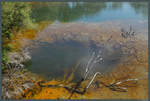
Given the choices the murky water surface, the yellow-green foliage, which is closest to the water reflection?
the murky water surface

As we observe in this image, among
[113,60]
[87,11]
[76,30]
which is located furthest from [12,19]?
[113,60]

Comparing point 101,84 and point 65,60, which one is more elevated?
point 65,60

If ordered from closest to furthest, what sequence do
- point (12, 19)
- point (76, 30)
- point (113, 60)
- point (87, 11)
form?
point (113, 60) → point (12, 19) → point (87, 11) → point (76, 30)

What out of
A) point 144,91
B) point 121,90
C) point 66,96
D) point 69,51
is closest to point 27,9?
point 69,51

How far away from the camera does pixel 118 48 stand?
17.6ft

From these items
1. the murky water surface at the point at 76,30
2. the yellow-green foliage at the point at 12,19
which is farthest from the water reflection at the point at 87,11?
the yellow-green foliage at the point at 12,19

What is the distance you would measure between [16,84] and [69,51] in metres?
2.21

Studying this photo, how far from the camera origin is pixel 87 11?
239 inches

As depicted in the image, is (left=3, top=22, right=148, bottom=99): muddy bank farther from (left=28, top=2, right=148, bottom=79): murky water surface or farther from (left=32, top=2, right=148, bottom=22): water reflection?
(left=32, top=2, right=148, bottom=22): water reflection

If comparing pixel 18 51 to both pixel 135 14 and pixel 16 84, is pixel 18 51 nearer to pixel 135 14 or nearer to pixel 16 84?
pixel 16 84

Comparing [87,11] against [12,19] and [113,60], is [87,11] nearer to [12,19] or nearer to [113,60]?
[113,60]

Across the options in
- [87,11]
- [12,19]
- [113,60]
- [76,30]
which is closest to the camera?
[113,60]

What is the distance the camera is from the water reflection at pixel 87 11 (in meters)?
5.40

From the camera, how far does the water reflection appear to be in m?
5.40
